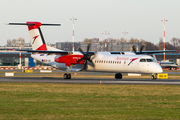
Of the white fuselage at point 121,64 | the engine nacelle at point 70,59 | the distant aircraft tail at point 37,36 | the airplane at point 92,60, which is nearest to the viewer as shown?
the white fuselage at point 121,64

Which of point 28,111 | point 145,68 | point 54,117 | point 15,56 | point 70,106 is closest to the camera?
point 54,117

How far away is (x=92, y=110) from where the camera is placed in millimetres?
14656

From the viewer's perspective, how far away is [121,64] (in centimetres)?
3819

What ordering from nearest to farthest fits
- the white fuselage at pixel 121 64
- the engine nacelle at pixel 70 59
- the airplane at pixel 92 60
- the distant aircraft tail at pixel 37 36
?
the white fuselage at pixel 121 64 → the airplane at pixel 92 60 → the engine nacelle at pixel 70 59 → the distant aircraft tail at pixel 37 36

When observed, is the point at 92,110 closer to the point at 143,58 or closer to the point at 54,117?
the point at 54,117

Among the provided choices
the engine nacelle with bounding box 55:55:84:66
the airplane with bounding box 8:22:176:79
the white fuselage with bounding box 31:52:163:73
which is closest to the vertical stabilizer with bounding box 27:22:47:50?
the airplane with bounding box 8:22:176:79

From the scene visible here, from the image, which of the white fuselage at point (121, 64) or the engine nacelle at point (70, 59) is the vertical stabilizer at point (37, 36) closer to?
the white fuselage at point (121, 64)

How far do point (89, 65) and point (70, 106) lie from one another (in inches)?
986

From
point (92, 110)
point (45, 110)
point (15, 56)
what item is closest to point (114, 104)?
point (92, 110)

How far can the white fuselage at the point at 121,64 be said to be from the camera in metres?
36.2

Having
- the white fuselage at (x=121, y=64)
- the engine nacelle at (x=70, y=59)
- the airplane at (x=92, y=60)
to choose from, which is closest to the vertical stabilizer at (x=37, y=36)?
the airplane at (x=92, y=60)

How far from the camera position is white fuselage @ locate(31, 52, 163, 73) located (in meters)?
36.2

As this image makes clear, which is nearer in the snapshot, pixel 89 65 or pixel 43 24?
pixel 89 65

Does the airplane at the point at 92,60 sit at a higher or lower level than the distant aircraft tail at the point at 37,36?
lower
